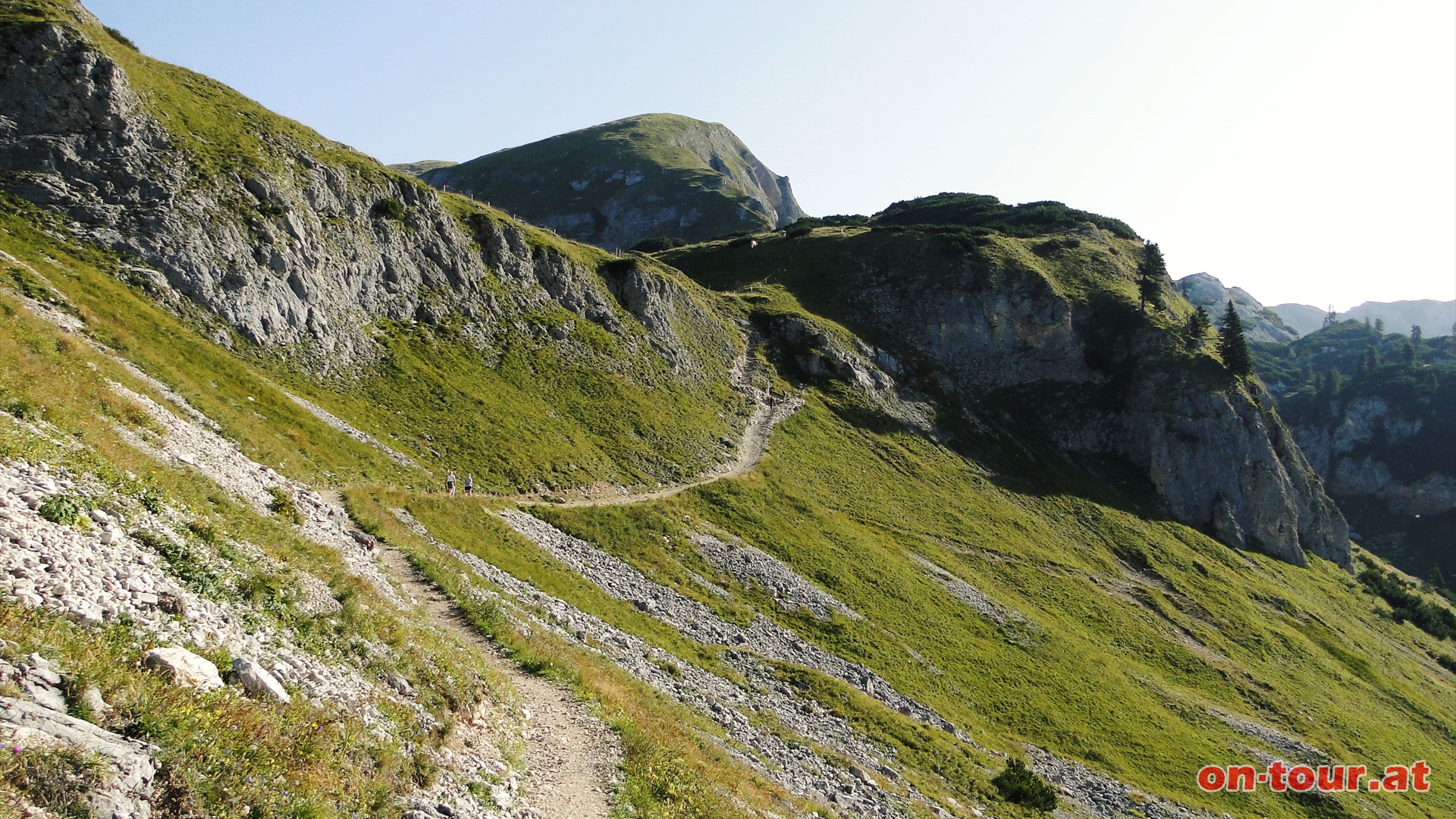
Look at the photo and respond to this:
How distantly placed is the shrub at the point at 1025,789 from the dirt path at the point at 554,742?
25.2 metres

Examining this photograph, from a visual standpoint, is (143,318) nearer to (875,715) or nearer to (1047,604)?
(875,715)

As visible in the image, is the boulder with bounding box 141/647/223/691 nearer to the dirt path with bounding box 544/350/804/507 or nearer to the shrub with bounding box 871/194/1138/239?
the dirt path with bounding box 544/350/804/507

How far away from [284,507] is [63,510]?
10.9 m

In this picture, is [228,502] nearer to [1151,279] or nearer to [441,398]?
[441,398]

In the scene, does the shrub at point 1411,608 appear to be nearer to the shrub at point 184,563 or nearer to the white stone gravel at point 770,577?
the white stone gravel at point 770,577

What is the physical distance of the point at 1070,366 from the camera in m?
113

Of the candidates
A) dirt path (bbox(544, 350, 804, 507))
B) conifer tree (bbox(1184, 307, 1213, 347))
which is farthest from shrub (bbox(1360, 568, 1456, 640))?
dirt path (bbox(544, 350, 804, 507))

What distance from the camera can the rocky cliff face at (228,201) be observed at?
38219 millimetres

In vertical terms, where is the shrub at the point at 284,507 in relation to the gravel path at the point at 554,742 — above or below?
above

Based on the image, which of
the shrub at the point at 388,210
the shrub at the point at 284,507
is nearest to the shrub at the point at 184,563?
the shrub at the point at 284,507

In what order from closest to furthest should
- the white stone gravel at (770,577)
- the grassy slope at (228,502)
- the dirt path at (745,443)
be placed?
the grassy slope at (228,502) → the white stone gravel at (770,577) → the dirt path at (745,443)

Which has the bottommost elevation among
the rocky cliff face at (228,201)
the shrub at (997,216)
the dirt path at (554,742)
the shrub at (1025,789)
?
the shrub at (1025,789)

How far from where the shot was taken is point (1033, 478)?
9094 cm

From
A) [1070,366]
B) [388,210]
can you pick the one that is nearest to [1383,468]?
[1070,366]
